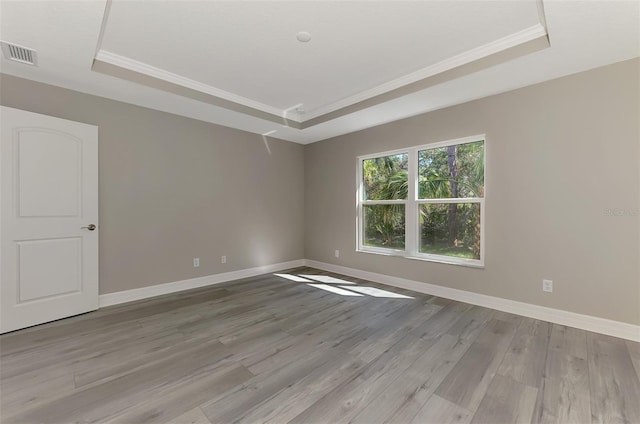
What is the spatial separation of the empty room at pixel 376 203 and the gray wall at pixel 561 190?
0.06 ft

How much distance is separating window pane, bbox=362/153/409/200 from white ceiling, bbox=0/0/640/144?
2.83ft

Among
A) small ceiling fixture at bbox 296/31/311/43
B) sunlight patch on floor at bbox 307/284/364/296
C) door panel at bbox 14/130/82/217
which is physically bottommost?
sunlight patch on floor at bbox 307/284/364/296

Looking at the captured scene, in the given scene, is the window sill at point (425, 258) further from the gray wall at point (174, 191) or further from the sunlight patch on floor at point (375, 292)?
the gray wall at point (174, 191)

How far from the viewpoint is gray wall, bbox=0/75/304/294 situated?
3.26m

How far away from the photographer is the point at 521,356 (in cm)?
215

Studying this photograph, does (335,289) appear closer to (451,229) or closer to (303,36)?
(451,229)

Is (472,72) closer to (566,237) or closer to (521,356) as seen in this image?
(566,237)

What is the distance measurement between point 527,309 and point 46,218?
16.5ft

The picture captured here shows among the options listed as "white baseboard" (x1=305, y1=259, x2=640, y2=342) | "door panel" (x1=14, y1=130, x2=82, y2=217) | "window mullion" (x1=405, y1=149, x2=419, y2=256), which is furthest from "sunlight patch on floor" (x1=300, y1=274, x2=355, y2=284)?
"door panel" (x1=14, y1=130, x2=82, y2=217)

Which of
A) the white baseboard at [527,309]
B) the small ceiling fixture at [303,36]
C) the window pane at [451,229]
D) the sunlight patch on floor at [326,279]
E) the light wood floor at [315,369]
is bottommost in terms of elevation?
the light wood floor at [315,369]

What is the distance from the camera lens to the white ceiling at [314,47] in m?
2.03

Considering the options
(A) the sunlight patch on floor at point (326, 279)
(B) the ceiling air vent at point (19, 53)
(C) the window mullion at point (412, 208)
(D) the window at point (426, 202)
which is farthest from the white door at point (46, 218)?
(C) the window mullion at point (412, 208)

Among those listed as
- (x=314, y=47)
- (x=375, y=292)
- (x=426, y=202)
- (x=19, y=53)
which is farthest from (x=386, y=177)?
(x=19, y=53)

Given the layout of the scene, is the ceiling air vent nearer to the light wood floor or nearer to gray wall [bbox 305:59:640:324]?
the light wood floor
